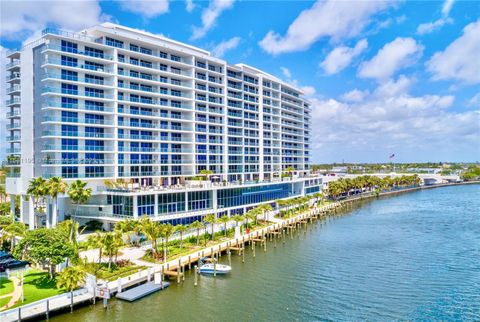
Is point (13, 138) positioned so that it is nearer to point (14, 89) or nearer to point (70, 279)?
point (14, 89)

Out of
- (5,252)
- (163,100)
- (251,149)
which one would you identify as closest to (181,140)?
(163,100)

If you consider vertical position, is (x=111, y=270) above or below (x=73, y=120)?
below

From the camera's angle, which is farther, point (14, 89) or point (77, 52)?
point (14, 89)

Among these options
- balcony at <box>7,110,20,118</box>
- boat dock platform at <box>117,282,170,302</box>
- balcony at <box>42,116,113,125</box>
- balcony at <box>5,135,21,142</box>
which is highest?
balcony at <box>7,110,20,118</box>

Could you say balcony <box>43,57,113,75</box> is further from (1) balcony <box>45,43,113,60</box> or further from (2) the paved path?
(2) the paved path

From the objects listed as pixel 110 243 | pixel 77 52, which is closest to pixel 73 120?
pixel 77 52

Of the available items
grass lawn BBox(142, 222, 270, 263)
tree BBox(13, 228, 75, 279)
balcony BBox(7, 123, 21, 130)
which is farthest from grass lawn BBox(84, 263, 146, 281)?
balcony BBox(7, 123, 21, 130)
